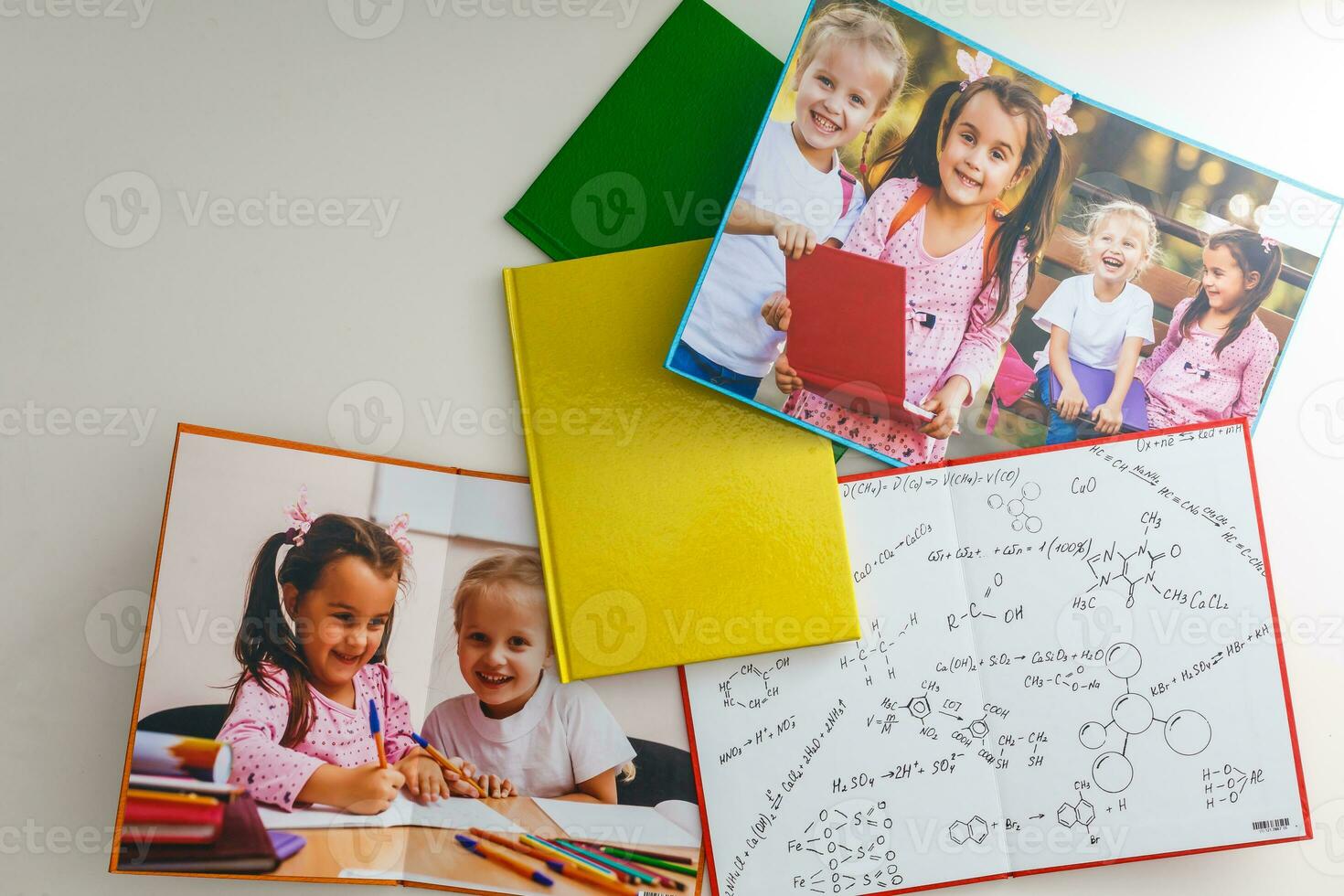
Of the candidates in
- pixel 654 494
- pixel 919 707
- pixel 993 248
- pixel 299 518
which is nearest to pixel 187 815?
pixel 299 518

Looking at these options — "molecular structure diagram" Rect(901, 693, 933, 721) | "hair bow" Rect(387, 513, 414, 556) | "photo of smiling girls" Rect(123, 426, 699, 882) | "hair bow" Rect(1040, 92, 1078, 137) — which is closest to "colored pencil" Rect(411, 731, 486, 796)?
"photo of smiling girls" Rect(123, 426, 699, 882)

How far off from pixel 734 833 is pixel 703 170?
2.78ft

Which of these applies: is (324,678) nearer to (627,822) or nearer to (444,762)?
(444,762)

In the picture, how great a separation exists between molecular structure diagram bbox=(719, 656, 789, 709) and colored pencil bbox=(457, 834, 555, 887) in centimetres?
31

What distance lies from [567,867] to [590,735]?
0.53ft

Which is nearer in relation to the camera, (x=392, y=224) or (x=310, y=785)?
(x=310, y=785)

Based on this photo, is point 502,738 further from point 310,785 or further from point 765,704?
point 765,704

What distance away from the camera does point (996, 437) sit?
3.75 feet

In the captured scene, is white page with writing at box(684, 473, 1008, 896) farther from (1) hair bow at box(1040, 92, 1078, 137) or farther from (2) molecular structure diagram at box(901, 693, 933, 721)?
(1) hair bow at box(1040, 92, 1078, 137)

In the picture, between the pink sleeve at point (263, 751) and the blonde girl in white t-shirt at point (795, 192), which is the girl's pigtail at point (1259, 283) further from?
the pink sleeve at point (263, 751)

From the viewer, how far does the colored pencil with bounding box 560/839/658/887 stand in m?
1.11

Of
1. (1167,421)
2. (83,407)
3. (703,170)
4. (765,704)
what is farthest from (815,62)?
(83,407)

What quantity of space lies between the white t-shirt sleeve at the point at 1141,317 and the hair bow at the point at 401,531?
0.96 meters

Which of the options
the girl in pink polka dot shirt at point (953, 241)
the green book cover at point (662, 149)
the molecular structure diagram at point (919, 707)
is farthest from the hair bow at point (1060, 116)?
the molecular structure diagram at point (919, 707)
